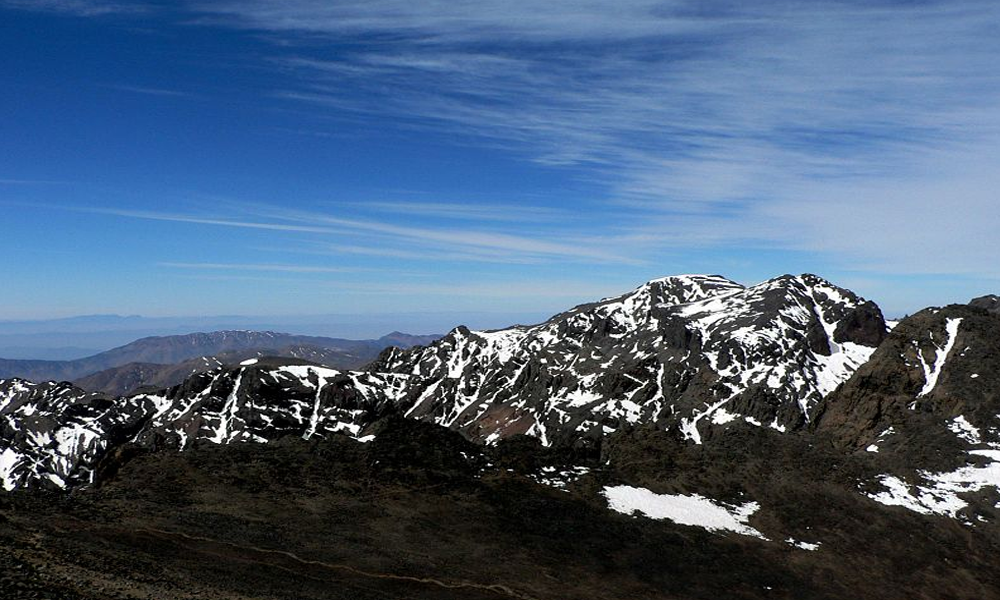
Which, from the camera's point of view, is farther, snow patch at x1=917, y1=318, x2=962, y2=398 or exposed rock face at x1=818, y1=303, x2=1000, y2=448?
snow patch at x1=917, y1=318, x2=962, y2=398

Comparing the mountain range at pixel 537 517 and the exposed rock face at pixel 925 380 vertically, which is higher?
the exposed rock face at pixel 925 380

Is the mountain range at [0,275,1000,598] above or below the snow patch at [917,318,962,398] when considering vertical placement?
below

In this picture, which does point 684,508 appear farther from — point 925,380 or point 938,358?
point 938,358

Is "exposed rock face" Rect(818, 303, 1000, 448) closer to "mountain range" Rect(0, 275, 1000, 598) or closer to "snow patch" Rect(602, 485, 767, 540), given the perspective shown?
"mountain range" Rect(0, 275, 1000, 598)

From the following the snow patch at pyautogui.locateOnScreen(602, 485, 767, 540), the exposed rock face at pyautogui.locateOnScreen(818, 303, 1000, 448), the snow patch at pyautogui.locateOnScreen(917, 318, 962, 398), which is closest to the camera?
the snow patch at pyautogui.locateOnScreen(602, 485, 767, 540)

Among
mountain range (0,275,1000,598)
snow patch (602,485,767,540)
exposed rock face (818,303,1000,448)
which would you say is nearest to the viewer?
mountain range (0,275,1000,598)

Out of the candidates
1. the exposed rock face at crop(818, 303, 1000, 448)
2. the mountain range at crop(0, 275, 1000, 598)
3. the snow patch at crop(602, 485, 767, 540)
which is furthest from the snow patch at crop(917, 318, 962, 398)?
the snow patch at crop(602, 485, 767, 540)

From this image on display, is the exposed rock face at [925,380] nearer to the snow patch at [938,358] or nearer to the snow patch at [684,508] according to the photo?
the snow patch at [938,358]

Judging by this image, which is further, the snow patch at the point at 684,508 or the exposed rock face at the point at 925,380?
the exposed rock face at the point at 925,380

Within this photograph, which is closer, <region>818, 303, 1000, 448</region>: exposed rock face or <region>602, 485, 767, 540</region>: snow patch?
<region>602, 485, 767, 540</region>: snow patch

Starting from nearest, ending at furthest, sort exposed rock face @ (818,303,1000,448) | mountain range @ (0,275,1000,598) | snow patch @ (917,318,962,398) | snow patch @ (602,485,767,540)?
1. mountain range @ (0,275,1000,598)
2. snow patch @ (602,485,767,540)
3. exposed rock face @ (818,303,1000,448)
4. snow patch @ (917,318,962,398)

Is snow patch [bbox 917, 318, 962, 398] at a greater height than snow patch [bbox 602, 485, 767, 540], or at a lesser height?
greater

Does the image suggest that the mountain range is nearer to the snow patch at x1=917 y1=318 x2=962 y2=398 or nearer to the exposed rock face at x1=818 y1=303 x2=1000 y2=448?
the exposed rock face at x1=818 y1=303 x2=1000 y2=448

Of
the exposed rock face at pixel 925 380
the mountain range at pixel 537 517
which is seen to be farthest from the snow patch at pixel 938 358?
the mountain range at pixel 537 517
